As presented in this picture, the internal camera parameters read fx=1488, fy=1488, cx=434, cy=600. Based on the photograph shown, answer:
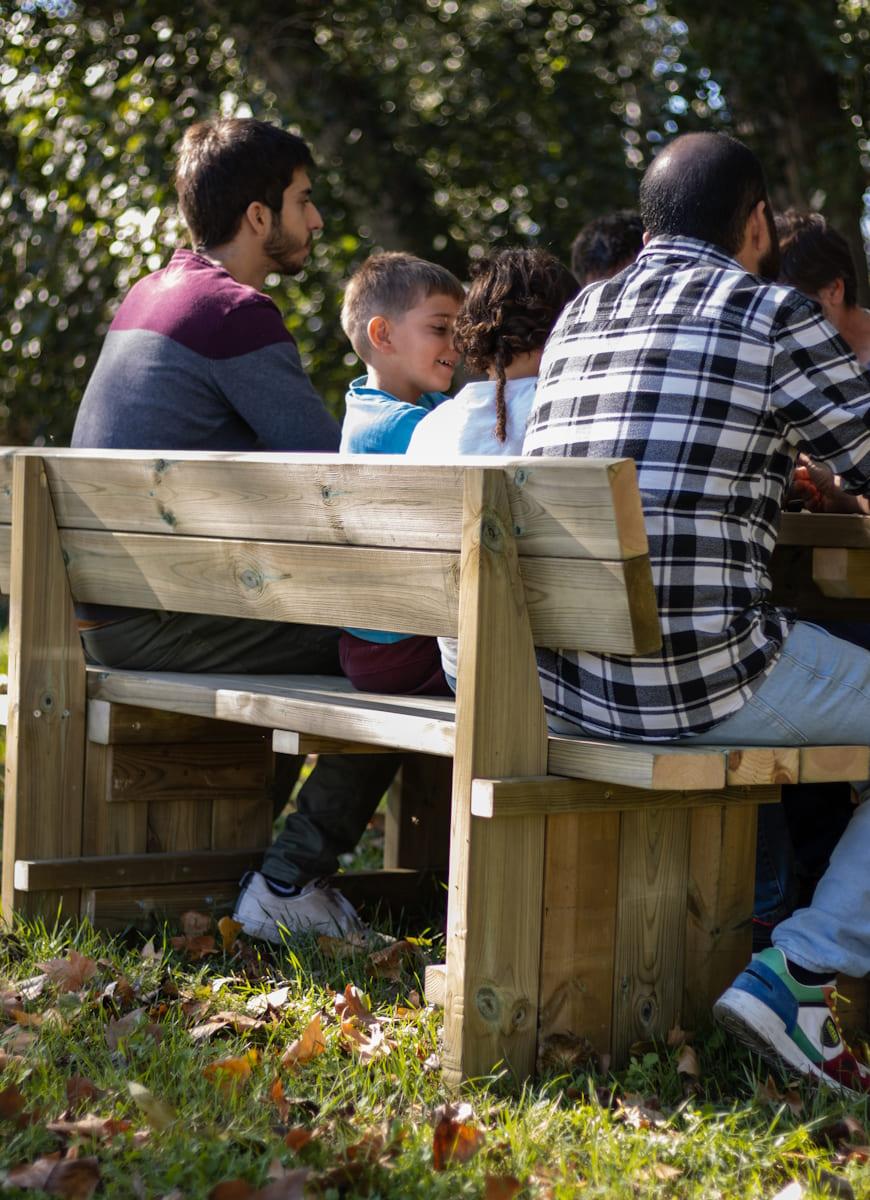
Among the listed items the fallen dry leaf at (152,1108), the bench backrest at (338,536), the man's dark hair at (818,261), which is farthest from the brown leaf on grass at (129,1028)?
the man's dark hair at (818,261)

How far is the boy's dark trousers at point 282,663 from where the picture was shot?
149 inches

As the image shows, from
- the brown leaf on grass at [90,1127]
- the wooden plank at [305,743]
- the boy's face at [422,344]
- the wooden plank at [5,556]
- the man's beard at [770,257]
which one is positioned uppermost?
the man's beard at [770,257]

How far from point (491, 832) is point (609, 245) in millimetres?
2874

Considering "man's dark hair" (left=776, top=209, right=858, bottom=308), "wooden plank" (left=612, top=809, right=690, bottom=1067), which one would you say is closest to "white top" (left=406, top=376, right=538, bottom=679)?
"wooden plank" (left=612, top=809, right=690, bottom=1067)

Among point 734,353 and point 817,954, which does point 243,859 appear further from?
point 734,353

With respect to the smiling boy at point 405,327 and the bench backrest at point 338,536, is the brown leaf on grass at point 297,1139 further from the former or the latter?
the smiling boy at point 405,327

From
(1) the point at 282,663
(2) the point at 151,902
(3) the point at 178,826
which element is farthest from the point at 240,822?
(1) the point at 282,663

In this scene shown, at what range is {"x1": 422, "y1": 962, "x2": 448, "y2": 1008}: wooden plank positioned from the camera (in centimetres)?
274

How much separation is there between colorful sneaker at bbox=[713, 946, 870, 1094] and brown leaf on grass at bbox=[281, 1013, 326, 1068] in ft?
2.43

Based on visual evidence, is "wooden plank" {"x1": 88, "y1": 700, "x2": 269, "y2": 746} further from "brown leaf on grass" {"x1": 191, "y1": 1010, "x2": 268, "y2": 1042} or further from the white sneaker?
"brown leaf on grass" {"x1": 191, "y1": 1010, "x2": 268, "y2": 1042}

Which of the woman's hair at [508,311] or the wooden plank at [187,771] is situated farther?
the wooden plank at [187,771]

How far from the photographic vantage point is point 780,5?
24.2 feet

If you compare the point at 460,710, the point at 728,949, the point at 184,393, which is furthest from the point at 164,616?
the point at 728,949

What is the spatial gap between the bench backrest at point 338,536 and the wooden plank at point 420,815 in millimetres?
1049
